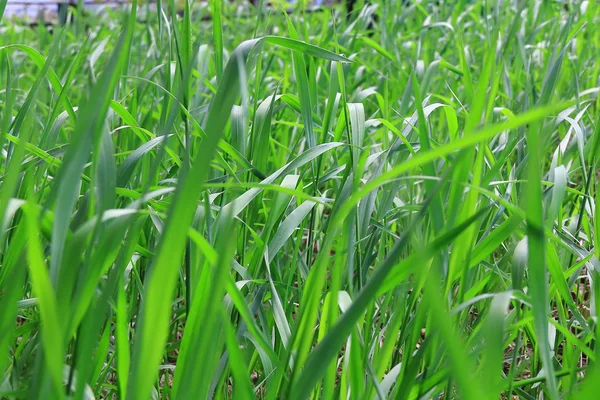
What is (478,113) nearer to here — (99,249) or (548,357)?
(548,357)

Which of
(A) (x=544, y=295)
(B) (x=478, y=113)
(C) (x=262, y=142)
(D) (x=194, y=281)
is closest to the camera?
(A) (x=544, y=295)

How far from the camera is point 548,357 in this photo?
1.47ft

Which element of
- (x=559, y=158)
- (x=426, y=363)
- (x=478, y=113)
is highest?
(x=478, y=113)

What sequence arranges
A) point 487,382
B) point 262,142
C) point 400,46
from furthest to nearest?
point 400,46 → point 262,142 → point 487,382

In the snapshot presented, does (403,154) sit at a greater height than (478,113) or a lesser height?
lesser

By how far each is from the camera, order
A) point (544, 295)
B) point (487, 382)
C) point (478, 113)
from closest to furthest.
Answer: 1. point (487, 382)
2. point (544, 295)
3. point (478, 113)

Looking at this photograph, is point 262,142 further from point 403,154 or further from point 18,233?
point 18,233

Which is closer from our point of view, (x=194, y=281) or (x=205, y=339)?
(x=205, y=339)

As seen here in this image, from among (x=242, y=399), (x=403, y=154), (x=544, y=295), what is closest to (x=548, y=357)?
(x=544, y=295)

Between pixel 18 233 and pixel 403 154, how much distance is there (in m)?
0.49


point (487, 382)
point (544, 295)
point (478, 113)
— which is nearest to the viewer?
point (487, 382)

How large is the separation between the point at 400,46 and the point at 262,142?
4.71 feet

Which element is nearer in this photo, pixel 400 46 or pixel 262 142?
pixel 262 142

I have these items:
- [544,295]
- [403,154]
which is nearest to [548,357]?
[544,295]
